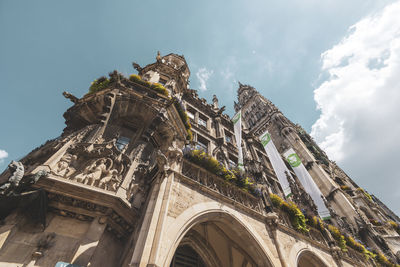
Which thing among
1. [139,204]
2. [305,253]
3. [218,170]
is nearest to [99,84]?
[139,204]

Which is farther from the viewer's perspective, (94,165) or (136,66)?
(136,66)

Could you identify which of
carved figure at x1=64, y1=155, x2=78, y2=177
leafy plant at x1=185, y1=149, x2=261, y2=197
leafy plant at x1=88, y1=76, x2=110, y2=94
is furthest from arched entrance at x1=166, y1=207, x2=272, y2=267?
leafy plant at x1=88, y1=76, x2=110, y2=94

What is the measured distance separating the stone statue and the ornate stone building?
0.11ft

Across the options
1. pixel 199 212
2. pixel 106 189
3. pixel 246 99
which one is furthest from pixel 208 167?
pixel 246 99

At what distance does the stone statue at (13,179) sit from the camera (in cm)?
471

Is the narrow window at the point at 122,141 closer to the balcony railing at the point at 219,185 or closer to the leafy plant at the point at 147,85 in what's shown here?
the balcony railing at the point at 219,185

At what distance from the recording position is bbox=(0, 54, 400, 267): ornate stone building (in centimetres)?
500

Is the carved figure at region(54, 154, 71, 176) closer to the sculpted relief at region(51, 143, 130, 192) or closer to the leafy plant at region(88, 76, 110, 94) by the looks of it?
the sculpted relief at region(51, 143, 130, 192)

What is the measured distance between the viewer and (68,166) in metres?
6.36

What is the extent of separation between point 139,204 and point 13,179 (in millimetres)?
3651

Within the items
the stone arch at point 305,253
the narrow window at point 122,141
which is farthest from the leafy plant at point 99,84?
the stone arch at point 305,253

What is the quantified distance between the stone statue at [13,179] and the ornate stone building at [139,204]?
0.03 metres

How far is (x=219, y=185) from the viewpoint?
28.5ft

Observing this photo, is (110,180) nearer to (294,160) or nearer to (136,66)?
(136,66)
